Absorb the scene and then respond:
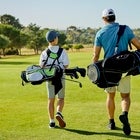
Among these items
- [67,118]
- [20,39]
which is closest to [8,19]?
[20,39]

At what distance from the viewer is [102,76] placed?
27.3 ft

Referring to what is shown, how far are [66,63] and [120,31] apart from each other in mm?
1514

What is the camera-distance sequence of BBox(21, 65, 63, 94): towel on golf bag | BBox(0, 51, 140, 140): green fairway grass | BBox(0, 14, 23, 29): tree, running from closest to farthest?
BBox(0, 51, 140, 140): green fairway grass → BBox(21, 65, 63, 94): towel on golf bag → BBox(0, 14, 23, 29): tree

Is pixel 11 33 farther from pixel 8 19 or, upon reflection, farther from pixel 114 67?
pixel 114 67

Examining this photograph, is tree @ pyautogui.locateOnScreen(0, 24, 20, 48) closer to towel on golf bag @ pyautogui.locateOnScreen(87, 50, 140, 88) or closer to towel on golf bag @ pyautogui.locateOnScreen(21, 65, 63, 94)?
towel on golf bag @ pyautogui.locateOnScreen(21, 65, 63, 94)

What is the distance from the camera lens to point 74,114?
11.4 m

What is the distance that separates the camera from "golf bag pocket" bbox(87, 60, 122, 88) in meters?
8.30

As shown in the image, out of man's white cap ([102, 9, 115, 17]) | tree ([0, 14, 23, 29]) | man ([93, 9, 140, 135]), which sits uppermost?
tree ([0, 14, 23, 29])

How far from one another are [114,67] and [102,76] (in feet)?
0.87

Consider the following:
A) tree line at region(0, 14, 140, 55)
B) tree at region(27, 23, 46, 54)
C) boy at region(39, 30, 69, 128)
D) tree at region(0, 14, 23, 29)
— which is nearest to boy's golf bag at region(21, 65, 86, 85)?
boy at region(39, 30, 69, 128)

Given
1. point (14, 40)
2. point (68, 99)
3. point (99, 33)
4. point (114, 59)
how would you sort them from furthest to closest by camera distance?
point (14, 40), point (68, 99), point (99, 33), point (114, 59)

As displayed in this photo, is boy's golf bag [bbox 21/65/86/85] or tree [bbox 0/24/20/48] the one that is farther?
tree [bbox 0/24/20/48]

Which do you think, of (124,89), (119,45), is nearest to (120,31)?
(119,45)

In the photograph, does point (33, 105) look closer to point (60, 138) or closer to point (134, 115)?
point (134, 115)
